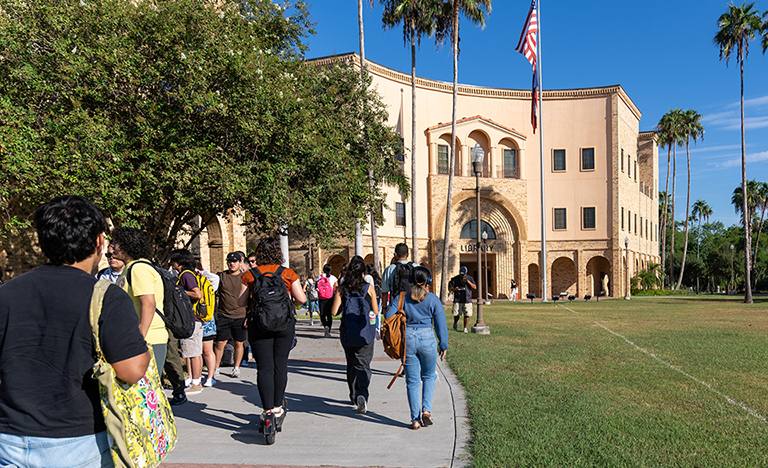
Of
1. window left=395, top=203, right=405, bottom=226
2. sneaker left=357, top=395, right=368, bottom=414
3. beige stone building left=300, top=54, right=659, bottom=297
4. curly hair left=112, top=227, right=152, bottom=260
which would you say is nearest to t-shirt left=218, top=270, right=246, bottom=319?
sneaker left=357, top=395, right=368, bottom=414

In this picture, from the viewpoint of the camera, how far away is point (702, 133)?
5931cm

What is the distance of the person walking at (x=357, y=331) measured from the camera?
6691 mm

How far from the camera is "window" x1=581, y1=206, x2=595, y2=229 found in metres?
45.9

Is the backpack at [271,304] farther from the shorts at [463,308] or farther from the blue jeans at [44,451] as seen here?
the shorts at [463,308]

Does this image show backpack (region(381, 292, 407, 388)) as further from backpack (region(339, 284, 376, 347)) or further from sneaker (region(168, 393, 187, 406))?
sneaker (region(168, 393, 187, 406))

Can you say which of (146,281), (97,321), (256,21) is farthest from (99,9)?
(97,321)

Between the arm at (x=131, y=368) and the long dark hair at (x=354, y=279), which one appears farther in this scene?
the long dark hair at (x=354, y=279)

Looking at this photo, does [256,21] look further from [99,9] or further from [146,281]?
[146,281]

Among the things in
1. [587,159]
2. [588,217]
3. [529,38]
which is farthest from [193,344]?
[587,159]

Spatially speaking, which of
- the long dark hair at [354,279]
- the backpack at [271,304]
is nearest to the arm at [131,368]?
the backpack at [271,304]

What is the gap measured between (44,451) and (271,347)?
11.5 feet

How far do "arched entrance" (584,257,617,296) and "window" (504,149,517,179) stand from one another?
10378mm

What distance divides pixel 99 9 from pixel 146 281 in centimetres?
919

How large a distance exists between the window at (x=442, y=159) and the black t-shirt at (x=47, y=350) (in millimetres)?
40589
